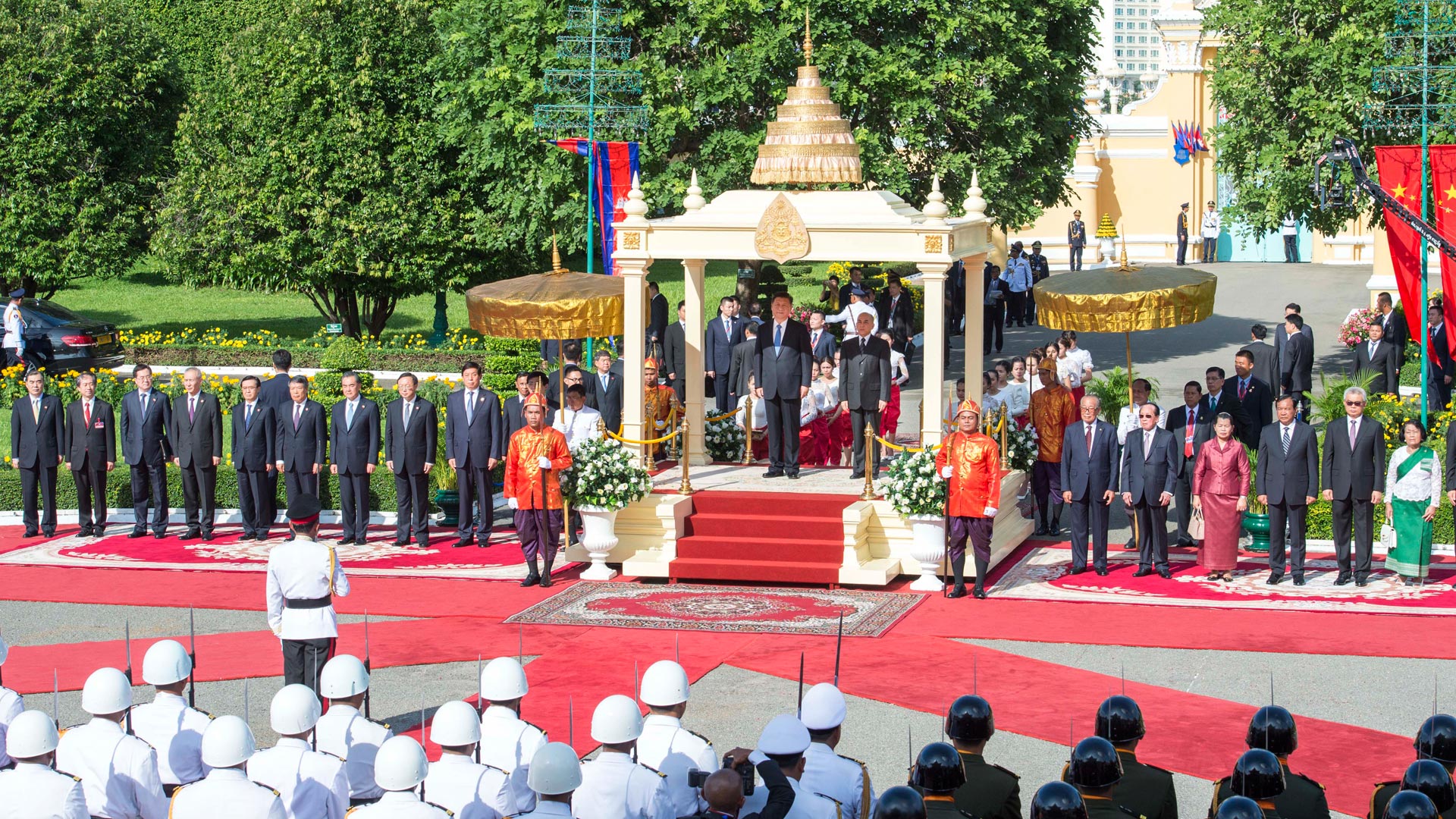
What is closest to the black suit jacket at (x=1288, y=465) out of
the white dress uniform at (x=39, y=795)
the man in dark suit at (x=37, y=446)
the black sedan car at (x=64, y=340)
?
the white dress uniform at (x=39, y=795)

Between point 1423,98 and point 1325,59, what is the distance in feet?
15.4

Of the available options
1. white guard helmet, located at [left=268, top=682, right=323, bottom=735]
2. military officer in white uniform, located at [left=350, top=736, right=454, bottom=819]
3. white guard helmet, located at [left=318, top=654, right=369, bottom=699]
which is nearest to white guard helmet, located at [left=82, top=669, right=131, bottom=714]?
white guard helmet, located at [left=268, top=682, right=323, bottom=735]

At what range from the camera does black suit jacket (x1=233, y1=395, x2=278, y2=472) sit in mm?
18188

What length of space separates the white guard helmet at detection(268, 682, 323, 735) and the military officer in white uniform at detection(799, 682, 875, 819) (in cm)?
210

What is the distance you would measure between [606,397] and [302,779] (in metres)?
11.0

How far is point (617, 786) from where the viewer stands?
7.39 metres

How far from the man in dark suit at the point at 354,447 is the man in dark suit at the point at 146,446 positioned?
1895 millimetres

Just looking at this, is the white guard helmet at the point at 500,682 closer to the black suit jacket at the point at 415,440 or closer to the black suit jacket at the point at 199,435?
the black suit jacket at the point at 415,440

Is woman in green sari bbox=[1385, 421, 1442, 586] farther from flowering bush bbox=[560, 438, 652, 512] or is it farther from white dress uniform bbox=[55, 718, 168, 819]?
white dress uniform bbox=[55, 718, 168, 819]

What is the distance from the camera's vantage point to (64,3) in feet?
→ 111

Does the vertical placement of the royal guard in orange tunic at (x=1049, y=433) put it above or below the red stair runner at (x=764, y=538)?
above

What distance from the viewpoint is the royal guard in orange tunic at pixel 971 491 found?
50.6 feet

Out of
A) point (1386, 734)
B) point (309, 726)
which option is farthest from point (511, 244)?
point (309, 726)

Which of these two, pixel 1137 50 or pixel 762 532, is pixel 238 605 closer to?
pixel 762 532
